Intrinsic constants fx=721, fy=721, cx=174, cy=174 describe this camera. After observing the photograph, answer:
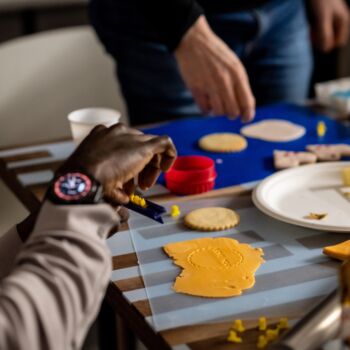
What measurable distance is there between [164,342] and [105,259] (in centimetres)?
11

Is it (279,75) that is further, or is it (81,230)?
(279,75)

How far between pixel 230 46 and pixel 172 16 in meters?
0.31

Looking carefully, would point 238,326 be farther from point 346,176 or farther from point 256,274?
point 346,176

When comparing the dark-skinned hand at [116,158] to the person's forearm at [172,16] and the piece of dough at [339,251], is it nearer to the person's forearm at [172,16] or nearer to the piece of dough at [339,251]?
the piece of dough at [339,251]

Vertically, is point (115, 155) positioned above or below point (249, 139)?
above

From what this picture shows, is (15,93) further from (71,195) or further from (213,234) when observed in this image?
(71,195)

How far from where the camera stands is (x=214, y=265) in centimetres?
91

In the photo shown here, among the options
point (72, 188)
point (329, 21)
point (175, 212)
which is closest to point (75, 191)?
point (72, 188)

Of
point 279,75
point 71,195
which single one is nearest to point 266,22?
point 279,75

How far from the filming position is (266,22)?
5.39 feet

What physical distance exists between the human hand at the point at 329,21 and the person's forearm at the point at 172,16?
489 mm

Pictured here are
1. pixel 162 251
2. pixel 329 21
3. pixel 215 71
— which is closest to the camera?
pixel 162 251

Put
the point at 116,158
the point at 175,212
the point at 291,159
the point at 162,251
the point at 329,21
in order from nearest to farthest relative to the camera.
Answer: the point at 116,158 < the point at 162,251 < the point at 175,212 < the point at 291,159 < the point at 329,21

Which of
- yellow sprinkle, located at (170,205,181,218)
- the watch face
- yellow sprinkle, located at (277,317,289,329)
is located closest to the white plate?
yellow sprinkle, located at (170,205,181,218)
